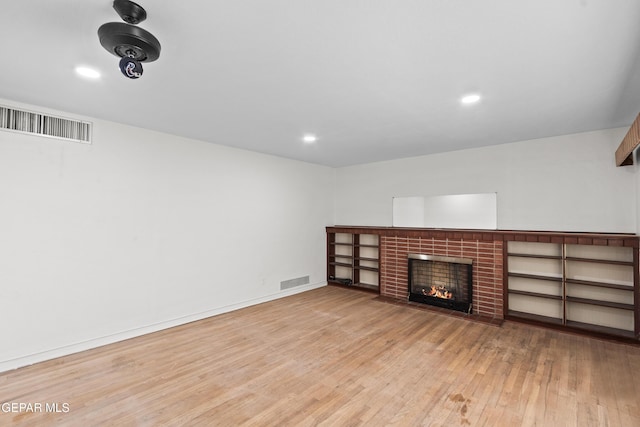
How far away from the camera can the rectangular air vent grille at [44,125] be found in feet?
9.72

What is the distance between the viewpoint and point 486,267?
4578mm

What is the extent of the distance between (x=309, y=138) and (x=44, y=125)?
9.80ft

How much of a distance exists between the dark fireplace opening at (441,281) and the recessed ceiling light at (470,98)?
8.90ft

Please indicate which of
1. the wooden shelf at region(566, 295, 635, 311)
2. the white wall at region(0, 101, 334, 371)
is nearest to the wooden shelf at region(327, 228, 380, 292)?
the white wall at region(0, 101, 334, 371)

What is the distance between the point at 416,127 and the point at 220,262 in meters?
3.45

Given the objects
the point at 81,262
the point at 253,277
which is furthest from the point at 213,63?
the point at 253,277

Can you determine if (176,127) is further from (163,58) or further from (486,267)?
(486,267)

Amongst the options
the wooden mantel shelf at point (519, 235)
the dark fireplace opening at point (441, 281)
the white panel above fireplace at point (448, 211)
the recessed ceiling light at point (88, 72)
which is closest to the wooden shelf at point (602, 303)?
the wooden mantel shelf at point (519, 235)

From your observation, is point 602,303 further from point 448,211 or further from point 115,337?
point 115,337

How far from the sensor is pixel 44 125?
3.16 m

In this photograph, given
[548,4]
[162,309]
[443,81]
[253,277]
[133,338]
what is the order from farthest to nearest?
[253,277], [162,309], [133,338], [443,81], [548,4]

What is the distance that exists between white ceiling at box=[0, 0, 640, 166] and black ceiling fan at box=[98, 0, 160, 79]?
0.07 metres

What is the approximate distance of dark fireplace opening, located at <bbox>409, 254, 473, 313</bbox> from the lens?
4.78 meters

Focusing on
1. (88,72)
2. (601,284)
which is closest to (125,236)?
(88,72)
